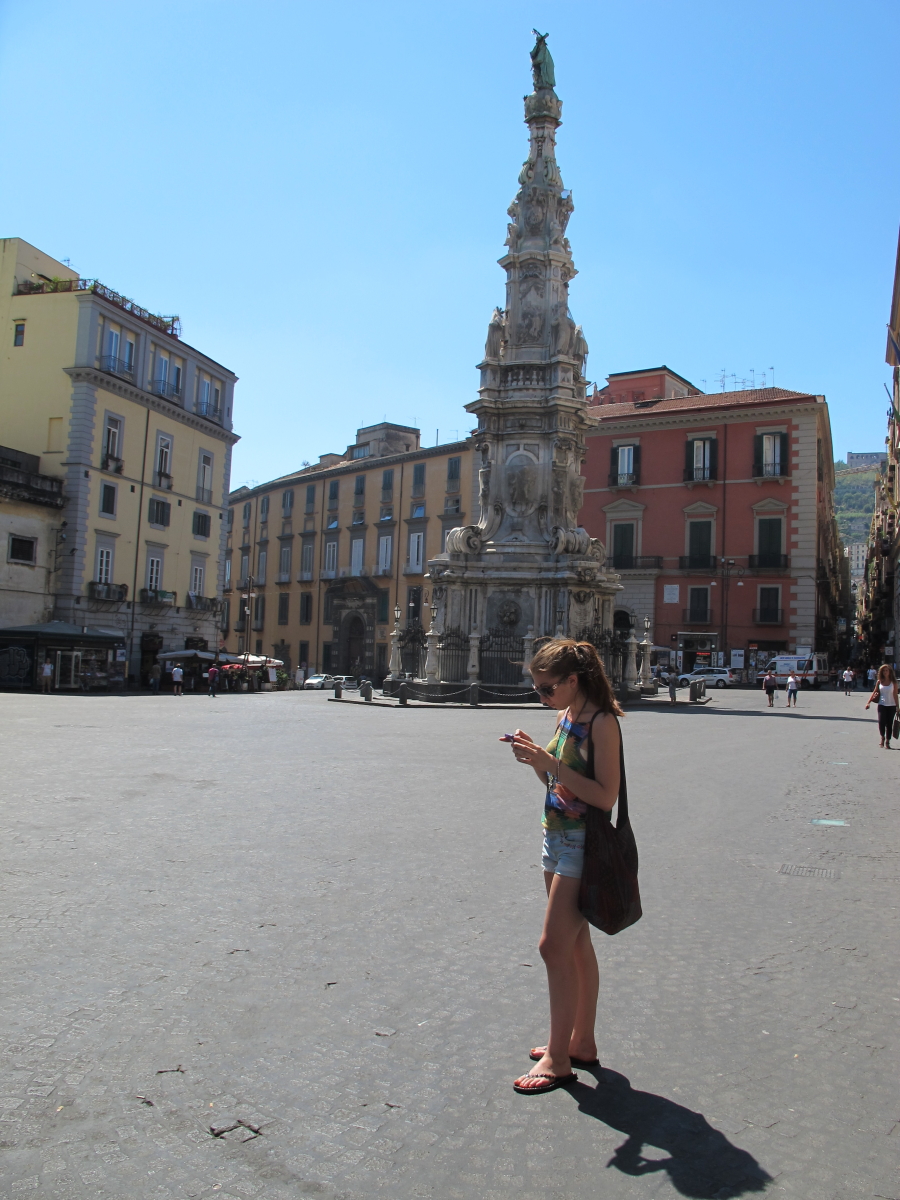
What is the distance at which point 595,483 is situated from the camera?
53969mm

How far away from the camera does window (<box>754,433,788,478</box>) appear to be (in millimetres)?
48406

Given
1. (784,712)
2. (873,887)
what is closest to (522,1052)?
(873,887)

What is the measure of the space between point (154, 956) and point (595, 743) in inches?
97.5

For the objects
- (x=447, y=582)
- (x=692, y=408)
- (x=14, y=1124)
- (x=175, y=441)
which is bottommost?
(x=14, y=1124)

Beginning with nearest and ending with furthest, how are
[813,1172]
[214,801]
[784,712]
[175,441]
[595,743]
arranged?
[813,1172], [595,743], [214,801], [784,712], [175,441]

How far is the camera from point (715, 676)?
45594 millimetres

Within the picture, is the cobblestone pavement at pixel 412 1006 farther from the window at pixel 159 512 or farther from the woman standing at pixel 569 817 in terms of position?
the window at pixel 159 512

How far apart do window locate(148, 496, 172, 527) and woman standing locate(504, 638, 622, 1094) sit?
38.9m

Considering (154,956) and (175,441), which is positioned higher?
(175,441)

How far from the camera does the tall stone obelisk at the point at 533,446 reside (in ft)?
92.5

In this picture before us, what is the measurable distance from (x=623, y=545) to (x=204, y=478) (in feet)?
72.4

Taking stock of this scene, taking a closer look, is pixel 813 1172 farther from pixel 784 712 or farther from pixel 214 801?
pixel 784 712

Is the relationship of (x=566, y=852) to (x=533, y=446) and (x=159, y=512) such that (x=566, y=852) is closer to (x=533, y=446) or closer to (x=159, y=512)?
(x=533, y=446)

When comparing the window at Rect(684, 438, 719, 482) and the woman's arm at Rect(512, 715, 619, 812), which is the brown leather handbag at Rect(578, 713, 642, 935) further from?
the window at Rect(684, 438, 719, 482)
